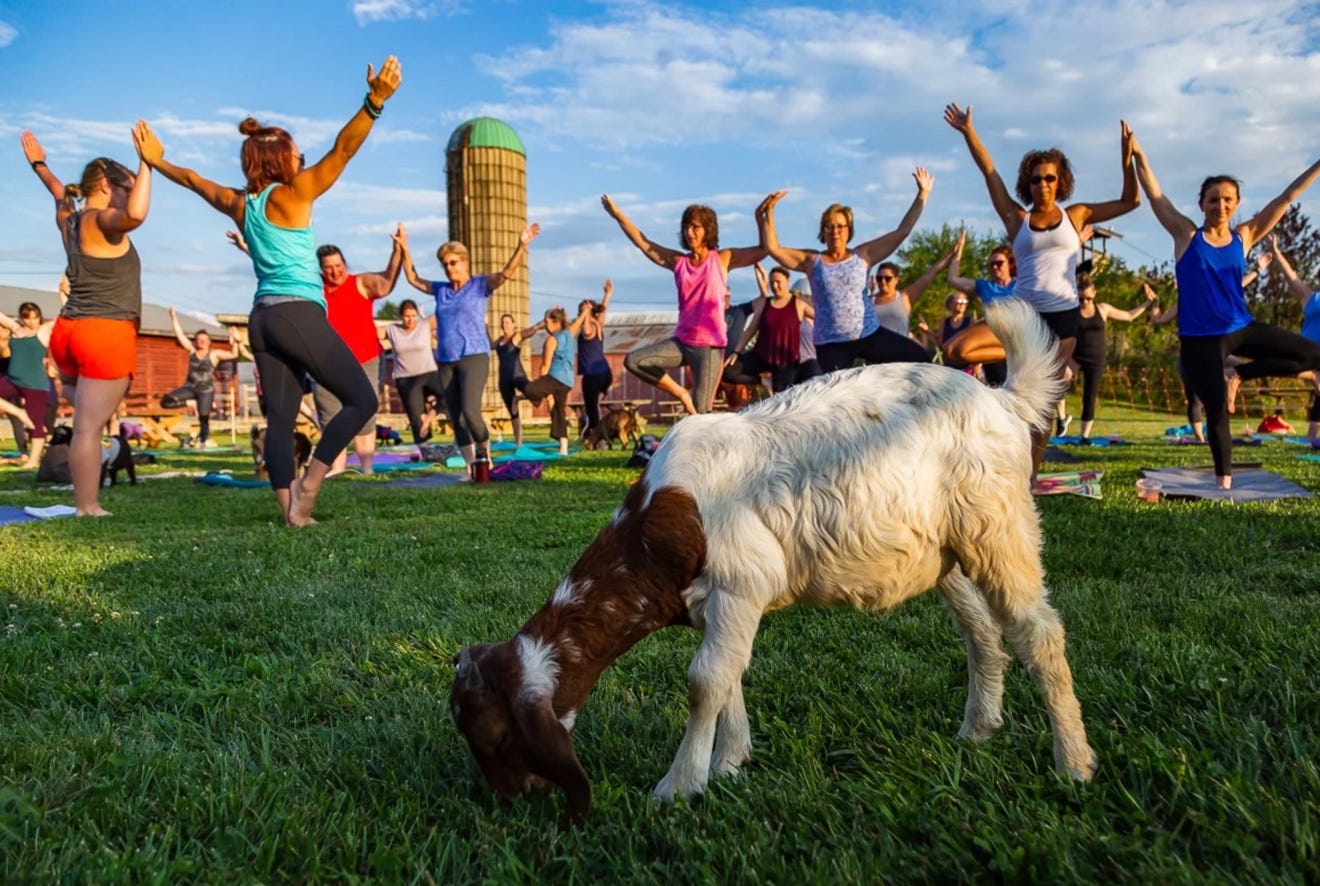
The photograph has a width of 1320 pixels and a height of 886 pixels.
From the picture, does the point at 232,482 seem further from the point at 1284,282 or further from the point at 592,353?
the point at 1284,282

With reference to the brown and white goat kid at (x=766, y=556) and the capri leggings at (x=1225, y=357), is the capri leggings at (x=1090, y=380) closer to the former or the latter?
the capri leggings at (x=1225, y=357)

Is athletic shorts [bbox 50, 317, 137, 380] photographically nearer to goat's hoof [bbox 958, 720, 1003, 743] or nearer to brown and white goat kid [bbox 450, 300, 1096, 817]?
brown and white goat kid [bbox 450, 300, 1096, 817]

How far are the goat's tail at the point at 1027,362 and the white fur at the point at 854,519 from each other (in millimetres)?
115

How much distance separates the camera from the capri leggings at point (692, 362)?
29.6ft

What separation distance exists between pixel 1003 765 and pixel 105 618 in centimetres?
383

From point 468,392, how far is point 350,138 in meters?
4.97

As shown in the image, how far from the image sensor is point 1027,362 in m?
2.60

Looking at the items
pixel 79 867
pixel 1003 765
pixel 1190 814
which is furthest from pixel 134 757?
pixel 1190 814

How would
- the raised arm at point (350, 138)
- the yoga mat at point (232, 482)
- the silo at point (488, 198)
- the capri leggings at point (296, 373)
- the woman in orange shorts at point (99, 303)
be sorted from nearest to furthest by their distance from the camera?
the raised arm at point (350, 138) < the capri leggings at point (296, 373) < the woman in orange shorts at point (99, 303) < the yoga mat at point (232, 482) < the silo at point (488, 198)

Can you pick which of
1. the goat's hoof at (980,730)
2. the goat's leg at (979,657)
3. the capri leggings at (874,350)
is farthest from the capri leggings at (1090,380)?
the goat's hoof at (980,730)

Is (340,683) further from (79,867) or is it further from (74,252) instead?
(74,252)

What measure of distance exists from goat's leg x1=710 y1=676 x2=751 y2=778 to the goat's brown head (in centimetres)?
46

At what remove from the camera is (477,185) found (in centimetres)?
2950

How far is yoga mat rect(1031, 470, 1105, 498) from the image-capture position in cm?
682
